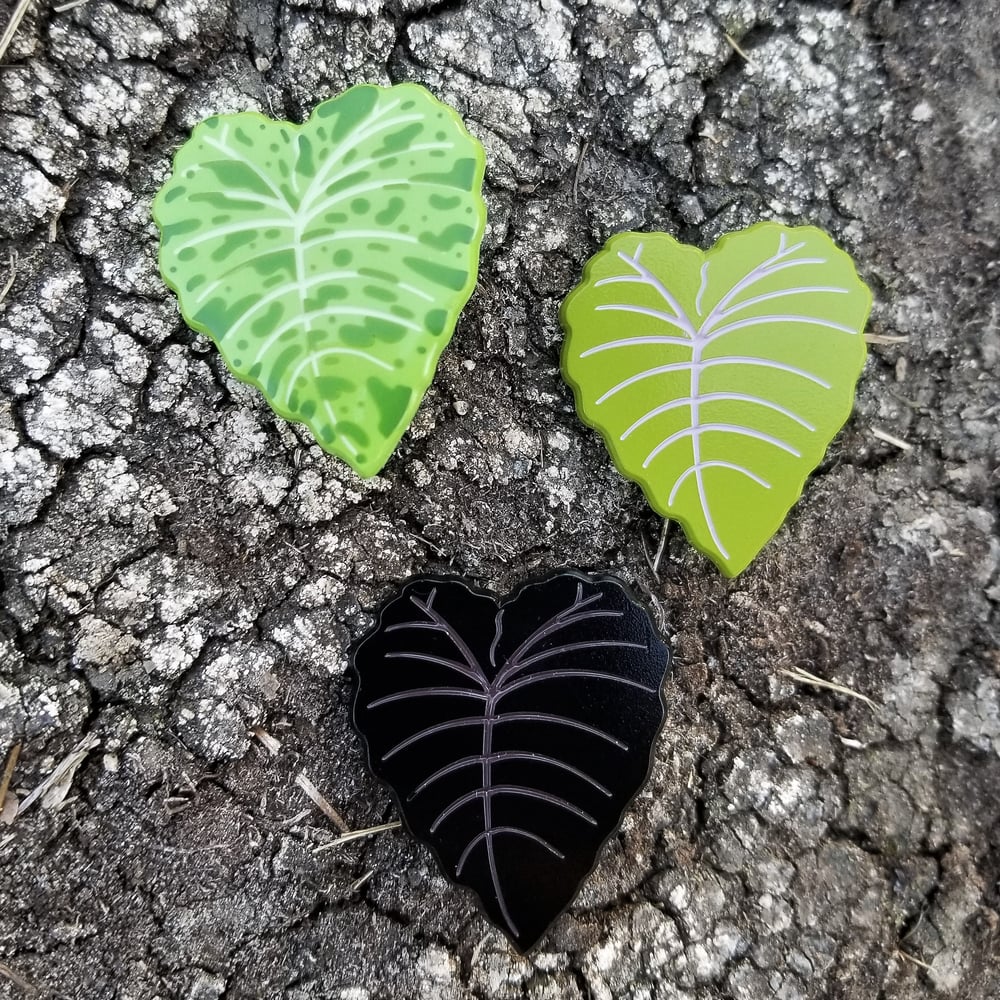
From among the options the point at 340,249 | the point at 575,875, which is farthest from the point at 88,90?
the point at 575,875

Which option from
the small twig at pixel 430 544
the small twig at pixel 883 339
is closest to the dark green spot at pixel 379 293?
the small twig at pixel 430 544

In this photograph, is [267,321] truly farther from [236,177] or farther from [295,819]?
[295,819]

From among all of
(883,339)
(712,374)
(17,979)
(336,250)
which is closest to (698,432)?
(712,374)

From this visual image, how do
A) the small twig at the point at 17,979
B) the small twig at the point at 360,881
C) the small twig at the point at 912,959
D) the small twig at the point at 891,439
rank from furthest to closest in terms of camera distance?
1. the small twig at the point at 891,439
2. the small twig at the point at 912,959
3. the small twig at the point at 360,881
4. the small twig at the point at 17,979

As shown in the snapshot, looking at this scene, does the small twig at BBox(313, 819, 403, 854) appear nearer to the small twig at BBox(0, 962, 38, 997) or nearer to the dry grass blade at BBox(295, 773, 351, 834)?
the dry grass blade at BBox(295, 773, 351, 834)

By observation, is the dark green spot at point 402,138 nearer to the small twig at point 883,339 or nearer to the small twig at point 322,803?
the small twig at point 883,339

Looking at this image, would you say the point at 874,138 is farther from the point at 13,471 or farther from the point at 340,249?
the point at 13,471
